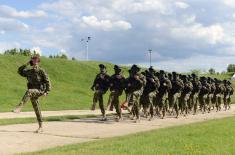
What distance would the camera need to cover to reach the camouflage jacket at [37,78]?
14875 millimetres

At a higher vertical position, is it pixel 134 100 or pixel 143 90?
pixel 143 90

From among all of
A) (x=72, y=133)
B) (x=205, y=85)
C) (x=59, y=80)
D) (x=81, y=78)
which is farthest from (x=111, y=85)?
(x=81, y=78)

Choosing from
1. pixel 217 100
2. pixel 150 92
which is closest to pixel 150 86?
pixel 150 92

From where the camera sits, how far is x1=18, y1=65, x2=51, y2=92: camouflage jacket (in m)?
14.9

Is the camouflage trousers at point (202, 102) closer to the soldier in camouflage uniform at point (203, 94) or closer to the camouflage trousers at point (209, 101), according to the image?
the soldier in camouflage uniform at point (203, 94)

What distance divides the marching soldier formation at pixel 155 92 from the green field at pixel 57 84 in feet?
25.1

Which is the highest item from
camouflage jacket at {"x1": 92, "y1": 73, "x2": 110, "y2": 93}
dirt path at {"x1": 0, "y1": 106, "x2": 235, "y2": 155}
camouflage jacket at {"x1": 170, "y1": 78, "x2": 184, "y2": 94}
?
camouflage jacket at {"x1": 92, "y1": 73, "x2": 110, "y2": 93}

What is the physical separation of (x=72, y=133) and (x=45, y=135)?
1096 millimetres

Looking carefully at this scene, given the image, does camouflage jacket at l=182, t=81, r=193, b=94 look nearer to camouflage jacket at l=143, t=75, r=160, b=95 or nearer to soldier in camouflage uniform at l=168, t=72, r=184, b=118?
soldier in camouflage uniform at l=168, t=72, r=184, b=118

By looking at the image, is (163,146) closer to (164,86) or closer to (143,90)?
(143,90)

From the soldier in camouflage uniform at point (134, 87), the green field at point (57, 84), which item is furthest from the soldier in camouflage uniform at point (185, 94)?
the green field at point (57, 84)

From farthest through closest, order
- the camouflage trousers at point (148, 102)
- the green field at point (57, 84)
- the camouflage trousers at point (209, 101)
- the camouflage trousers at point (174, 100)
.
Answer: the green field at point (57, 84) → the camouflage trousers at point (209, 101) → the camouflage trousers at point (174, 100) → the camouflage trousers at point (148, 102)

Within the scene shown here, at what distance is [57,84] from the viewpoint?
157 ft

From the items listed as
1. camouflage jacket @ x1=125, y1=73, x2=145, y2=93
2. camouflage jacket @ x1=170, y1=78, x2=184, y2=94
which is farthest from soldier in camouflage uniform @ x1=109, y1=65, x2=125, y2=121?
camouflage jacket @ x1=170, y1=78, x2=184, y2=94
